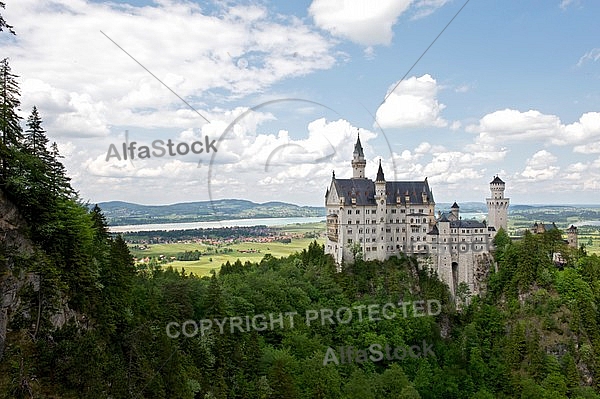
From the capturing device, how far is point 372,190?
274 ft

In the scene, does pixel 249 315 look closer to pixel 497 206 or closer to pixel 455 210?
pixel 455 210

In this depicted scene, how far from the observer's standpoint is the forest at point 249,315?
26719 millimetres

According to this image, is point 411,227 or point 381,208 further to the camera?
point 411,227

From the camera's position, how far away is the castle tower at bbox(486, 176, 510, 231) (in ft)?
279

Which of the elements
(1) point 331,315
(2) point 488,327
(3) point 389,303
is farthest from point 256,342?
(2) point 488,327

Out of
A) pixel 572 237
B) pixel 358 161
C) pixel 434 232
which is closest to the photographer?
pixel 434 232

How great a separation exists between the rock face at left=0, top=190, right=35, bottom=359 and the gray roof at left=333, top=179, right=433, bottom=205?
58.0 metres

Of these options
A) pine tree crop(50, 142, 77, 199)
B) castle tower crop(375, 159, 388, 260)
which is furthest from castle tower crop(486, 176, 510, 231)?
pine tree crop(50, 142, 77, 199)

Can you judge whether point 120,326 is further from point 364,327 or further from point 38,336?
point 364,327

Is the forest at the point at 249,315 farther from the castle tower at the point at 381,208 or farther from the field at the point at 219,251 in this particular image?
the castle tower at the point at 381,208

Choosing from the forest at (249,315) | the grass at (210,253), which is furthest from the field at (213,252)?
the forest at (249,315)

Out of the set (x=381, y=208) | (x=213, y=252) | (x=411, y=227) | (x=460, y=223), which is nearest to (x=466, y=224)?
(x=460, y=223)

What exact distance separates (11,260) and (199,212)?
191ft

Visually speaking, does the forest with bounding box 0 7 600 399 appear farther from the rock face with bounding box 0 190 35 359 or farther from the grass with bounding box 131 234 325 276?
the grass with bounding box 131 234 325 276
